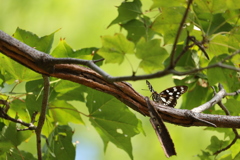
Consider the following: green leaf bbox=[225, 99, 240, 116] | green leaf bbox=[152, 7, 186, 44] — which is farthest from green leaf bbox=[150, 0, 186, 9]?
green leaf bbox=[225, 99, 240, 116]

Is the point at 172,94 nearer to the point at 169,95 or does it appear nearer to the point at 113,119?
the point at 169,95

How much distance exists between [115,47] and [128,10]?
1.91 feet

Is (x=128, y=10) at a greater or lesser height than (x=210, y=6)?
greater

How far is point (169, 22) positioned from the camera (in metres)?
1.19

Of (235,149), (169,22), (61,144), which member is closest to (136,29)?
(169,22)

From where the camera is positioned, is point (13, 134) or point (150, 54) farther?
point (13, 134)

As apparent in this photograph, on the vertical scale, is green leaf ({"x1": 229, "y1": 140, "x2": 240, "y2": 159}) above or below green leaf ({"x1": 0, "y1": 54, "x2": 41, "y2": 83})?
below

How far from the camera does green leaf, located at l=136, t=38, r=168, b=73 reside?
0.81 meters

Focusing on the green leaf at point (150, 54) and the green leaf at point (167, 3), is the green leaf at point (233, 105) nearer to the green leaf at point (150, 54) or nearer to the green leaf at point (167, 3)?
the green leaf at point (167, 3)

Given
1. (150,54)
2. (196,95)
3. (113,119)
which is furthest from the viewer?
(196,95)

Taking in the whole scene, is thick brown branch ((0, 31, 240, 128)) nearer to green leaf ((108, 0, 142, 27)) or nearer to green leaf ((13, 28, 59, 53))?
green leaf ((13, 28, 59, 53))

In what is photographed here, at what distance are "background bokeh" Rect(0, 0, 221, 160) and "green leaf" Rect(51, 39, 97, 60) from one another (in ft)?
4.21

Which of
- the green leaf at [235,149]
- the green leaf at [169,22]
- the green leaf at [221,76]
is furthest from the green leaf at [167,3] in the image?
the green leaf at [235,149]

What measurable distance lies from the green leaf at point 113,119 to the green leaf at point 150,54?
569mm
